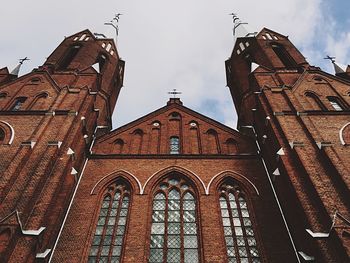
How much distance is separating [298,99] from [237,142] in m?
3.46

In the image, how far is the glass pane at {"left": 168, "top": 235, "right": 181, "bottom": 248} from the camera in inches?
501

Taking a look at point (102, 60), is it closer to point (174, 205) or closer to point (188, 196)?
point (188, 196)

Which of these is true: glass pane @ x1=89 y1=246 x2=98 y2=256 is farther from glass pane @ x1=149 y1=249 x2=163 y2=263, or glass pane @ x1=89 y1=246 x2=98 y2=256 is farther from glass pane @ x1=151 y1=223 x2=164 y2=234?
glass pane @ x1=151 y1=223 x2=164 y2=234

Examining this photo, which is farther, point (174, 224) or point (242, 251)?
point (174, 224)

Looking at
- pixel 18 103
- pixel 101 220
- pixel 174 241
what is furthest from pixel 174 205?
pixel 18 103

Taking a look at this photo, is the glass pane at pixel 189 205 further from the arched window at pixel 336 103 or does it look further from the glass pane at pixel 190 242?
the arched window at pixel 336 103

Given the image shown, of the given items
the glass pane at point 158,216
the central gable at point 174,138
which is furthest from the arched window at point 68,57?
the glass pane at point 158,216

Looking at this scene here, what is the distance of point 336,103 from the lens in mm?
18531

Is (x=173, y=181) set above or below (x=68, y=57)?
below

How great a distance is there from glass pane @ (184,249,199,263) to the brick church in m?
0.04

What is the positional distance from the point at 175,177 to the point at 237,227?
3.54 metres

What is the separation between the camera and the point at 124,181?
15492mm

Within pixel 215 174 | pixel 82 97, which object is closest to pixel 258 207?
pixel 215 174

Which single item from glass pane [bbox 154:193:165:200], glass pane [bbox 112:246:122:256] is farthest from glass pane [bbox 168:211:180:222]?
glass pane [bbox 112:246:122:256]
